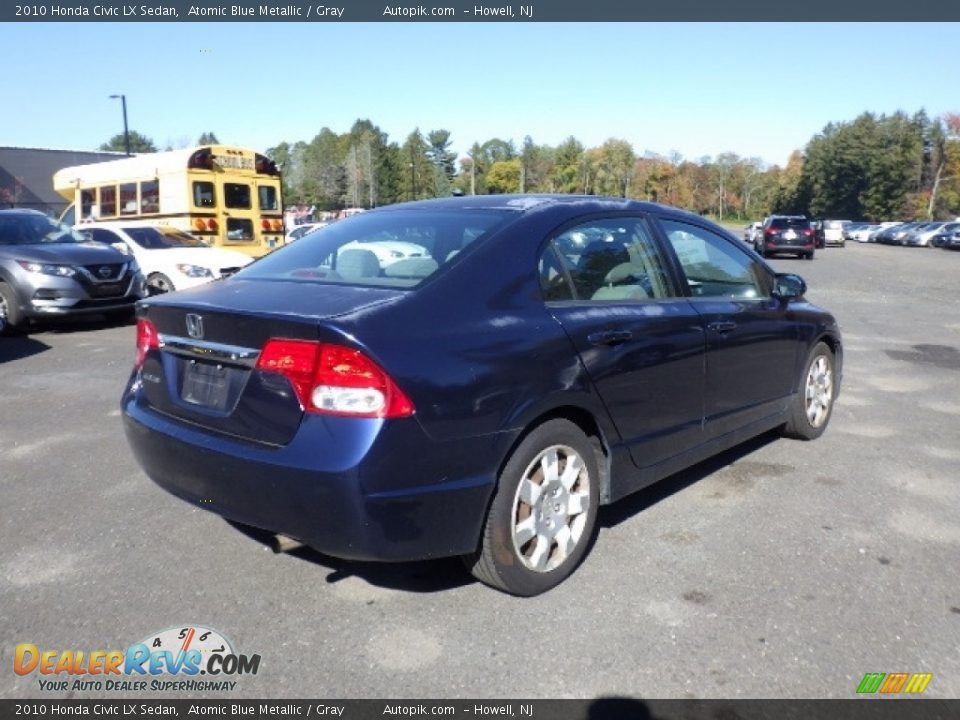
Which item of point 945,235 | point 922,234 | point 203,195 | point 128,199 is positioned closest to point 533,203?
point 203,195

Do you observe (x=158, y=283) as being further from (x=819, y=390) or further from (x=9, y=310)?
(x=819, y=390)

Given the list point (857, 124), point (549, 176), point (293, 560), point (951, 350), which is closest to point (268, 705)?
point (293, 560)

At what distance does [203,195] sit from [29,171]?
66.3 feet

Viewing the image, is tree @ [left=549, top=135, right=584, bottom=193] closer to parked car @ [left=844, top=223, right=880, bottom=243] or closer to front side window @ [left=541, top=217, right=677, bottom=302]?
parked car @ [left=844, top=223, right=880, bottom=243]

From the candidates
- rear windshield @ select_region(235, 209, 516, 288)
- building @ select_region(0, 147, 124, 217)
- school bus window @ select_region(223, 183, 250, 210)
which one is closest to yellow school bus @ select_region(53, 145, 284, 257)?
school bus window @ select_region(223, 183, 250, 210)

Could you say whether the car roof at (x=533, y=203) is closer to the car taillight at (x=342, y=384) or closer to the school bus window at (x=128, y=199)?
the car taillight at (x=342, y=384)

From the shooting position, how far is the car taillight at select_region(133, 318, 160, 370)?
3.45 m

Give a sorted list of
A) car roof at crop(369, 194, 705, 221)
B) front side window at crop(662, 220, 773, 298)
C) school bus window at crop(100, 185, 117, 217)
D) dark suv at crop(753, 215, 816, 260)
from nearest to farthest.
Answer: car roof at crop(369, 194, 705, 221) < front side window at crop(662, 220, 773, 298) < school bus window at crop(100, 185, 117, 217) < dark suv at crop(753, 215, 816, 260)

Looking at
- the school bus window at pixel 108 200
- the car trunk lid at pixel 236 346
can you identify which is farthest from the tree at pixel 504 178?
the car trunk lid at pixel 236 346

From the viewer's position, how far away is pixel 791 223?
2895 centimetres

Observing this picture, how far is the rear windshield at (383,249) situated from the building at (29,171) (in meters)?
30.5

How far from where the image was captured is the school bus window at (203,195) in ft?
52.1

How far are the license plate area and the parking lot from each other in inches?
31.7

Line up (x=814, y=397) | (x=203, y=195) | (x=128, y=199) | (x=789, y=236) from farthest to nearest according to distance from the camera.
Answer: (x=789, y=236) < (x=128, y=199) < (x=203, y=195) < (x=814, y=397)
